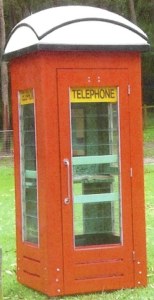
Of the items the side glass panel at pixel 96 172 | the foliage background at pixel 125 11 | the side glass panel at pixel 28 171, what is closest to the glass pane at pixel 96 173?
the side glass panel at pixel 96 172

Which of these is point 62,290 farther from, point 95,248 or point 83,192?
point 83,192

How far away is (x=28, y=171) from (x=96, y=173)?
2.11ft

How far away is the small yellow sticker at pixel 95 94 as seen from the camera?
7051 mm

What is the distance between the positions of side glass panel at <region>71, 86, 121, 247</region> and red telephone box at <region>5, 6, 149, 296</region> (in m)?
0.01

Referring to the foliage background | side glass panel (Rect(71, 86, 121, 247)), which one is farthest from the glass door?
the foliage background

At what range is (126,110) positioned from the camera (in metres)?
7.15

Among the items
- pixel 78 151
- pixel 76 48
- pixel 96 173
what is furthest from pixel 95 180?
pixel 76 48

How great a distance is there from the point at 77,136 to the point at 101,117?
0.32 metres

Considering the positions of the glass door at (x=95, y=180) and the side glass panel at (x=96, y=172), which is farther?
the side glass panel at (x=96, y=172)

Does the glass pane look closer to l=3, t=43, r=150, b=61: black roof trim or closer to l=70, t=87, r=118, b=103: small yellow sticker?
l=70, t=87, r=118, b=103: small yellow sticker

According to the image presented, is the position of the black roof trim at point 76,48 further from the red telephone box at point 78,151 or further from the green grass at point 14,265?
the green grass at point 14,265

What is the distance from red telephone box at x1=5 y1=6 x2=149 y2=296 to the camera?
6.87m

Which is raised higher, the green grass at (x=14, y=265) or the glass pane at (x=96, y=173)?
the glass pane at (x=96, y=173)

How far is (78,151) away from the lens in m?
7.18
